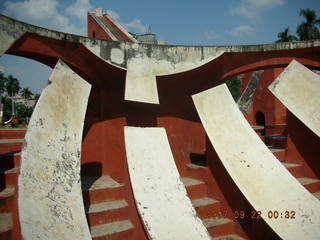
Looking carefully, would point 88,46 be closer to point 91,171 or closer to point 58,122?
point 58,122

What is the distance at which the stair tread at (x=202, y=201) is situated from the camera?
383 centimetres

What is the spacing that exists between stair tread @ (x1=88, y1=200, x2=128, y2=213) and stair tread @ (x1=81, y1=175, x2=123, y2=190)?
0.22 m

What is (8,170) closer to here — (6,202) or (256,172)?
(6,202)

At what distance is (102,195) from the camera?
3682mm

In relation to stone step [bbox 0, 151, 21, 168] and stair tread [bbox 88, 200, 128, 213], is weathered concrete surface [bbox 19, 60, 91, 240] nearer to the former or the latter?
stair tread [bbox 88, 200, 128, 213]

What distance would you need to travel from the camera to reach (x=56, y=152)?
286 centimetres

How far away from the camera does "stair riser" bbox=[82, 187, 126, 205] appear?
355 centimetres

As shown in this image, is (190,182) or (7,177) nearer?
(7,177)

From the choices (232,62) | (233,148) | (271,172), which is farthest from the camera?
(232,62)

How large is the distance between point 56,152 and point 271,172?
257cm

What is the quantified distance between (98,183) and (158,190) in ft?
4.08

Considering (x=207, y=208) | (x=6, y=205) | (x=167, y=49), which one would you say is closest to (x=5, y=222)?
(x=6, y=205)

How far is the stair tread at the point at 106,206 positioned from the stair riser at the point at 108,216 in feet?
0.15

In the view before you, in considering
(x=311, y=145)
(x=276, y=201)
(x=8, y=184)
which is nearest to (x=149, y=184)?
(x=276, y=201)
